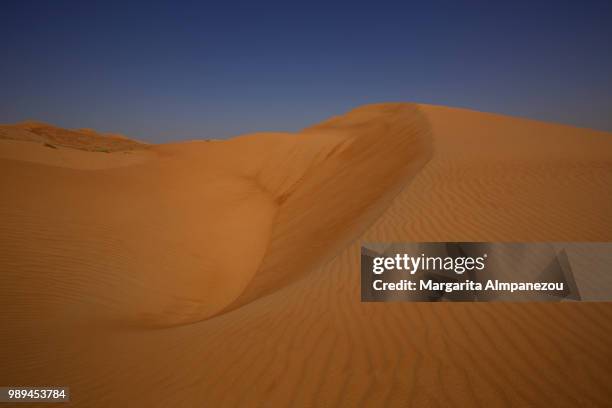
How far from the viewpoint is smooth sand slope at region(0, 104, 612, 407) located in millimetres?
2521

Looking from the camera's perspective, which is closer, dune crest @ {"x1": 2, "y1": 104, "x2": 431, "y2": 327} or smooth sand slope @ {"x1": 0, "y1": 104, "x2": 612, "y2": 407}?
smooth sand slope @ {"x1": 0, "y1": 104, "x2": 612, "y2": 407}

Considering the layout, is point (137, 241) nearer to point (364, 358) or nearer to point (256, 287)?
point (256, 287)

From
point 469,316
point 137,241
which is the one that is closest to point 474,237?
point 469,316

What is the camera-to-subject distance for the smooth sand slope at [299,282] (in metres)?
2.52

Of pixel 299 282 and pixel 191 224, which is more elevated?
pixel 191 224

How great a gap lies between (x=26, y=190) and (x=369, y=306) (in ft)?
30.4

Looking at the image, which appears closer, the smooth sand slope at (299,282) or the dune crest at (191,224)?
the smooth sand slope at (299,282)

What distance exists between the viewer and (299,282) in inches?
178

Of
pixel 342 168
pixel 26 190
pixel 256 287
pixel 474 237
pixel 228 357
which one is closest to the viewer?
pixel 228 357

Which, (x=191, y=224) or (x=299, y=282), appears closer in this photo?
(x=299, y=282)

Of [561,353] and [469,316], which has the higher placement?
[469,316]

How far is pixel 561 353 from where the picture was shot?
252 cm

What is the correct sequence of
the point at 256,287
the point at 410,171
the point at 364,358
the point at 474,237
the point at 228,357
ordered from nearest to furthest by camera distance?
the point at 364,358
the point at 228,357
the point at 474,237
the point at 256,287
the point at 410,171

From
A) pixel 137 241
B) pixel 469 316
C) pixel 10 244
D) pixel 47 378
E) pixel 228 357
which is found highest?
pixel 137 241
